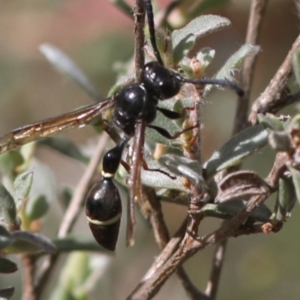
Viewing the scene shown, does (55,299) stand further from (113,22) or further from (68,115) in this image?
(113,22)

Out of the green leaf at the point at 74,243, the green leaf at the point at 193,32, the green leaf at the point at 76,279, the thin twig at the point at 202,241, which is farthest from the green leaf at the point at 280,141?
the green leaf at the point at 76,279

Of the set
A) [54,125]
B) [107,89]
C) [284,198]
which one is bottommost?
[284,198]

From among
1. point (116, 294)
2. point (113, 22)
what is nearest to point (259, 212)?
point (116, 294)

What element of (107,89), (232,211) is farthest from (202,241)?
(107,89)

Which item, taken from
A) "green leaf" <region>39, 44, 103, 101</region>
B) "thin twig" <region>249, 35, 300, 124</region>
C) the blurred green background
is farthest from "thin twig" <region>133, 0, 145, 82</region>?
the blurred green background

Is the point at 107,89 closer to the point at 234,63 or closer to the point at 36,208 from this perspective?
the point at 36,208
